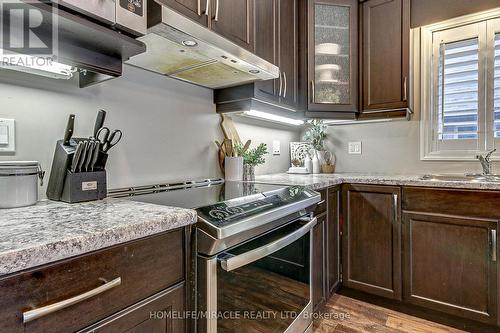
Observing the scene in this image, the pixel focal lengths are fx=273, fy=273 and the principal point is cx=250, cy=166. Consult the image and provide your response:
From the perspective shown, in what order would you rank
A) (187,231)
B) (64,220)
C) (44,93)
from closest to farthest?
(64,220)
(187,231)
(44,93)

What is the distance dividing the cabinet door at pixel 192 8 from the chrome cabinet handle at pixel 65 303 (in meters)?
1.01

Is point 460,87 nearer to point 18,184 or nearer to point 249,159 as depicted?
point 249,159

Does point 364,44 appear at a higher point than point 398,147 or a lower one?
higher

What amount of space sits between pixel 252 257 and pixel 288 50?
1.58 metres

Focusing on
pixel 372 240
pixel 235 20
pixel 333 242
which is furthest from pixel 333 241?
pixel 235 20

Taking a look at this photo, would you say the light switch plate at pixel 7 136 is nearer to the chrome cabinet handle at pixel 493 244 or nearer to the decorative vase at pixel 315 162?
the decorative vase at pixel 315 162

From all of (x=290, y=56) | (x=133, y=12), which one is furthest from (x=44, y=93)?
(x=290, y=56)

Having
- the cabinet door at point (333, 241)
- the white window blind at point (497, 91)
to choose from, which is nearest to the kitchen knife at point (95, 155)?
the cabinet door at point (333, 241)

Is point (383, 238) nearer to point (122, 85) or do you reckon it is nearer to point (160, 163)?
point (160, 163)

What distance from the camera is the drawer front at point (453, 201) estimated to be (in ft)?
5.08

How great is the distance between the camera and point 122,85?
1325 mm

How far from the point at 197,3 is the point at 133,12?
39 cm

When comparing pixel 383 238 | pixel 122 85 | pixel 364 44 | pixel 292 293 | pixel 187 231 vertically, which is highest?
pixel 364 44

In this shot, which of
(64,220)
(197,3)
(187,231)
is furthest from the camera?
(197,3)
